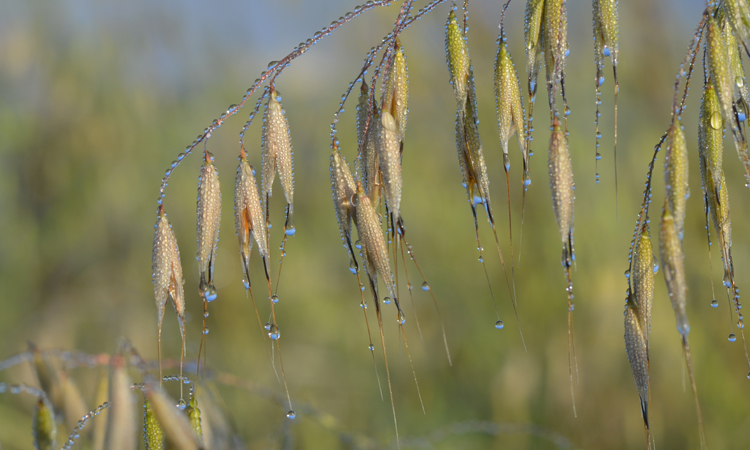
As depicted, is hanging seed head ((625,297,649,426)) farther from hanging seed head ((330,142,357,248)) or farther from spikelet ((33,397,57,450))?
spikelet ((33,397,57,450))

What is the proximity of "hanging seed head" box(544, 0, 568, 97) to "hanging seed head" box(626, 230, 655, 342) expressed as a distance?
0.25 metres

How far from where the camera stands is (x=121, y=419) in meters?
0.66

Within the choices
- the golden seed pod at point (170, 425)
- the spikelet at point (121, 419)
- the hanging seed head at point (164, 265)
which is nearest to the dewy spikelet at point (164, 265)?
the hanging seed head at point (164, 265)

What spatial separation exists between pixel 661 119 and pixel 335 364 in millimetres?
1550

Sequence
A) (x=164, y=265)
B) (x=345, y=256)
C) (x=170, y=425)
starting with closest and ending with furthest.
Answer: (x=170, y=425)
(x=164, y=265)
(x=345, y=256)

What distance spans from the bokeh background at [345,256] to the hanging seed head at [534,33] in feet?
3.56

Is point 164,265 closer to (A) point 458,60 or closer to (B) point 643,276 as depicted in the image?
(A) point 458,60

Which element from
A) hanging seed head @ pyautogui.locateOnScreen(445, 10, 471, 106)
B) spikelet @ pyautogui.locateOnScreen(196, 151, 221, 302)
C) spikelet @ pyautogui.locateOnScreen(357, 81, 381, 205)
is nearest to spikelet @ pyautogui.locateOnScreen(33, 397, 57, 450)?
spikelet @ pyautogui.locateOnScreen(196, 151, 221, 302)

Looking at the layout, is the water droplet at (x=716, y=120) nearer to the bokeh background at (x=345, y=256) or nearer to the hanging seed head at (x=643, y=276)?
the hanging seed head at (x=643, y=276)

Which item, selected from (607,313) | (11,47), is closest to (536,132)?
(607,313)

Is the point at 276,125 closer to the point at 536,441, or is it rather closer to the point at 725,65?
the point at 725,65

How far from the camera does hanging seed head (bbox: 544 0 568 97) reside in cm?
68

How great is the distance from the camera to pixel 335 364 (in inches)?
80.7

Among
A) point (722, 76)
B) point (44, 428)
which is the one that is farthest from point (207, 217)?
point (722, 76)
